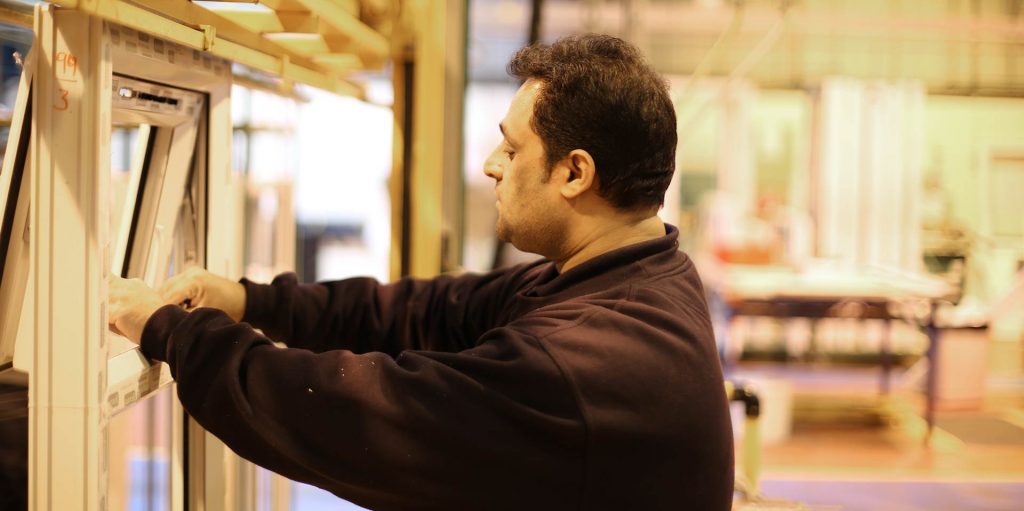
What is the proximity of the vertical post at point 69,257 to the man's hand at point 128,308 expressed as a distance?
85 mm

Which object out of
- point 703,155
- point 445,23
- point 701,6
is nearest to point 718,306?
point 703,155

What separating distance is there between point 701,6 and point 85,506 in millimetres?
7274

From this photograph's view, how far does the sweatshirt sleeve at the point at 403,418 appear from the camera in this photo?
1129 mm

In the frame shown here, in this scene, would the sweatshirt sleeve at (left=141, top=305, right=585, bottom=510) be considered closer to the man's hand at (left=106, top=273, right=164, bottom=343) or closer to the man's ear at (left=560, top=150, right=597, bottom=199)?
the man's hand at (left=106, top=273, right=164, bottom=343)

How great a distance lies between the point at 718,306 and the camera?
20.3 feet

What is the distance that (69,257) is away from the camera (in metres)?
1.08

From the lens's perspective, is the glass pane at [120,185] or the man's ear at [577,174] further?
the glass pane at [120,185]

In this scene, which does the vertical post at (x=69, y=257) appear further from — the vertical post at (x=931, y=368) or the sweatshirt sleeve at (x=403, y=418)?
the vertical post at (x=931, y=368)

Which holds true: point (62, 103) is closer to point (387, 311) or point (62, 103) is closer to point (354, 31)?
point (354, 31)

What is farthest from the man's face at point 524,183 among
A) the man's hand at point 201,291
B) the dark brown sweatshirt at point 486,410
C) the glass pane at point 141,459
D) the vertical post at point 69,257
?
the glass pane at point 141,459

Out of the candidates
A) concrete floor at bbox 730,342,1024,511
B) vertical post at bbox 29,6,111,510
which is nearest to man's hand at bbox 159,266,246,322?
vertical post at bbox 29,6,111,510

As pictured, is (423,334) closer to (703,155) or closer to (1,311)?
(1,311)

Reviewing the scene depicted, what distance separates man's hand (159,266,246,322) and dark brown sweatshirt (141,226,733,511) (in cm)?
25

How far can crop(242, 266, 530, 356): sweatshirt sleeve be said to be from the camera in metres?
1.71
